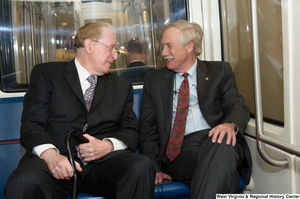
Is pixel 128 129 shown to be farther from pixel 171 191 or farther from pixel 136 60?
pixel 136 60

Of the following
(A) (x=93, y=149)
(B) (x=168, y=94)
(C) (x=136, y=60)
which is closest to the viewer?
(A) (x=93, y=149)

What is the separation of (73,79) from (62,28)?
2.25 feet

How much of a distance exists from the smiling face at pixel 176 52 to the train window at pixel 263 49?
0.40 m

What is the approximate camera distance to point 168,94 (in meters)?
2.19

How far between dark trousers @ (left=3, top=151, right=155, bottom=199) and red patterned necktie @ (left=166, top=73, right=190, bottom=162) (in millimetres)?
408

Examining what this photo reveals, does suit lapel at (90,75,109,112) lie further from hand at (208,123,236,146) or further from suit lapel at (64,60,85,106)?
hand at (208,123,236,146)

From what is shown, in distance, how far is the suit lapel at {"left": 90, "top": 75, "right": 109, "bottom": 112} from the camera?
1.91 meters

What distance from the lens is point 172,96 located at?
217 centimetres

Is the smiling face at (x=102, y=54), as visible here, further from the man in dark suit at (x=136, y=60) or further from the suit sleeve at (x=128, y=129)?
the man in dark suit at (x=136, y=60)

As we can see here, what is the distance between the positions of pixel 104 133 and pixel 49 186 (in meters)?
0.53

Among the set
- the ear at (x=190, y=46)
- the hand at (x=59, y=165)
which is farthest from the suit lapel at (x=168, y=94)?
the hand at (x=59, y=165)

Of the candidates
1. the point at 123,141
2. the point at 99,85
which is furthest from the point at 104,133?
the point at 99,85

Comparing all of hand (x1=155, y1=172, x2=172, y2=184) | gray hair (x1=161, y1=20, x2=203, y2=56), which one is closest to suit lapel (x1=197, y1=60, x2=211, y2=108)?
gray hair (x1=161, y1=20, x2=203, y2=56)

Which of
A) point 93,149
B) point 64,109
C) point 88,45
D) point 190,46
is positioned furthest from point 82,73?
point 190,46
